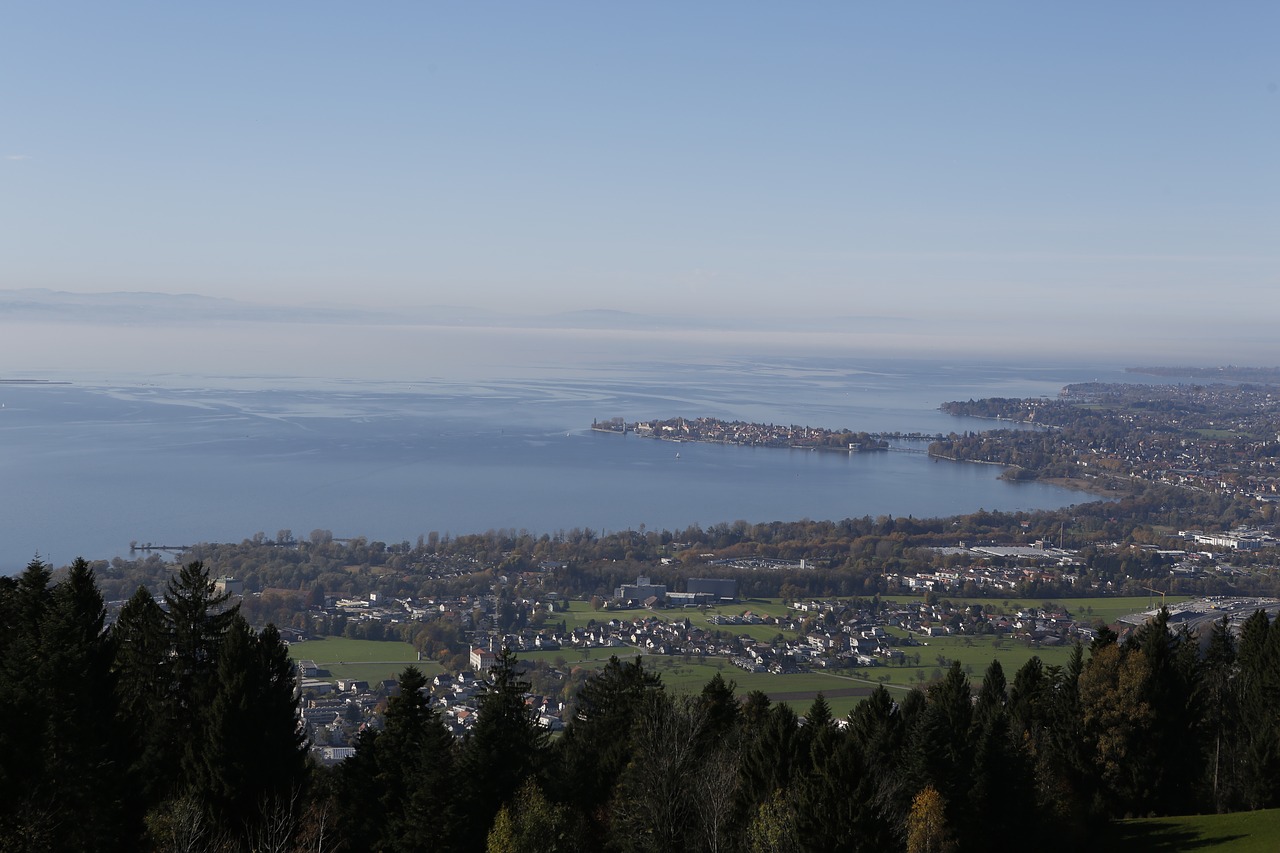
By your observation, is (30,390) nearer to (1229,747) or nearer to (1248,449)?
(1248,449)

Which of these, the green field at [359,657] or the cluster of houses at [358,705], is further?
the green field at [359,657]

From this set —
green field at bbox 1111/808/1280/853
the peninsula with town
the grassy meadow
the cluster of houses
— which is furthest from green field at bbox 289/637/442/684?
the peninsula with town

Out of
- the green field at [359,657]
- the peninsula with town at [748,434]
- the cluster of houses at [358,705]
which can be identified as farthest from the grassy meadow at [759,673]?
the peninsula with town at [748,434]

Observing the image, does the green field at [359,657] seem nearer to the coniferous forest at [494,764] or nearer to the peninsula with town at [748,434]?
the coniferous forest at [494,764]

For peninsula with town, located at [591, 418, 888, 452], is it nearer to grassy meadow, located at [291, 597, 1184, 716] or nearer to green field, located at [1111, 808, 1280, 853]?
grassy meadow, located at [291, 597, 1184, 716]

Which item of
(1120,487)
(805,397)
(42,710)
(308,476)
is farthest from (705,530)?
(805,397)

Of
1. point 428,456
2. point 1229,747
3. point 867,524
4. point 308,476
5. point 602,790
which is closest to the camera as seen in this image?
point 602,790
